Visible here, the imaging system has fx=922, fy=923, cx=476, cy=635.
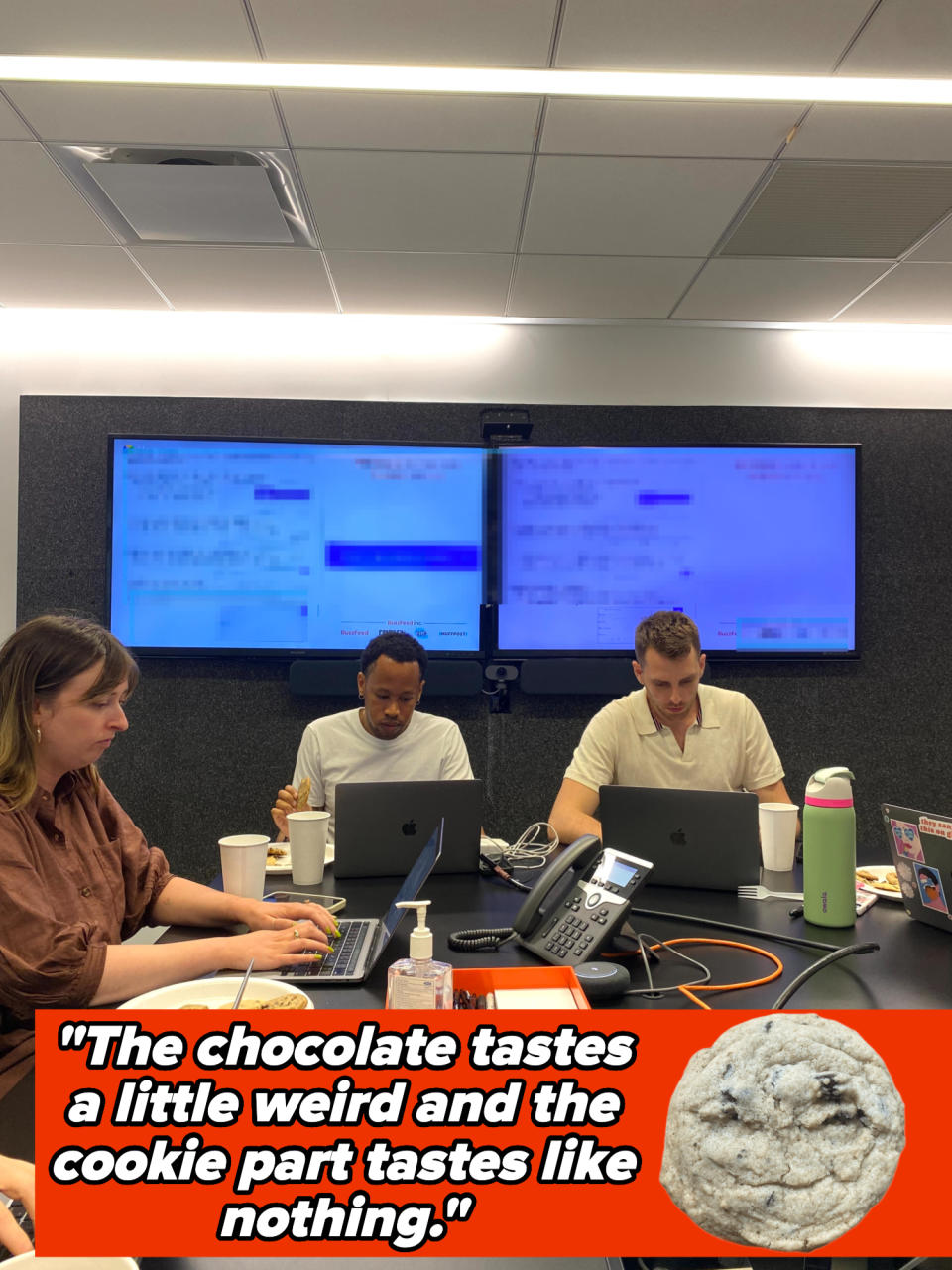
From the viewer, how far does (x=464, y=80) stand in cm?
206

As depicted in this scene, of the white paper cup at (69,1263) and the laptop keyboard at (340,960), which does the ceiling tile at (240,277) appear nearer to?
the laptop keyboard at (340,960)

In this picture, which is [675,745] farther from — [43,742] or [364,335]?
[364,335]

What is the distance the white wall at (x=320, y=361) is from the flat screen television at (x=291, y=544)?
11.3 inches

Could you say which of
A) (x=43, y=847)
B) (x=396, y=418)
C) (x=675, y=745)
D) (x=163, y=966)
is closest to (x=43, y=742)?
(x=43, y=847)

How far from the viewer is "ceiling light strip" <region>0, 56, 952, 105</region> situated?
2037 mm

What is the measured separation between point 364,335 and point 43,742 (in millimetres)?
2417

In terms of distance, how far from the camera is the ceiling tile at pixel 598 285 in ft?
9.72

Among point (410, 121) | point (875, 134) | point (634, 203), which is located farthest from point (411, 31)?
point (875, 134)

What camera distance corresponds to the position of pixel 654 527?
3404 millimetres

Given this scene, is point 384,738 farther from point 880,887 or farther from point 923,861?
point 923,861

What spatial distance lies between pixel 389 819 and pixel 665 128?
5.79 feet

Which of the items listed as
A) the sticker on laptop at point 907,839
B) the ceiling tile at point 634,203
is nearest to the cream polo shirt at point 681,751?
the sticker on laptop at point 907,839

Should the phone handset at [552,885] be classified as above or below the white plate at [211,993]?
above

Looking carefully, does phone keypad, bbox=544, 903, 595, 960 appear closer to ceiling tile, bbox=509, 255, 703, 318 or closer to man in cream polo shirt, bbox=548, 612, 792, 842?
man in cream polo shirt, bbox=548, 612, 792, 842
